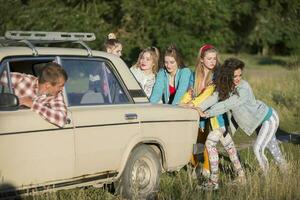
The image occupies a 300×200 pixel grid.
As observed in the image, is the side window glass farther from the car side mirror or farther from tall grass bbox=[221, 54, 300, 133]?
tall grass bbox=[221, 54, 300, 133]

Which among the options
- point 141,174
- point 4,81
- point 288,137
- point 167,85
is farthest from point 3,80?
point 288,137

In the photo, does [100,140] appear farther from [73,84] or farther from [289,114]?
[289,114]

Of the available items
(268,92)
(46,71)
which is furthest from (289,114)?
(46,71)

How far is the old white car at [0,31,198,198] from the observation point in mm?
6160

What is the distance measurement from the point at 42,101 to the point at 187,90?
10.2 feet

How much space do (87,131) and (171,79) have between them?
2927 mm

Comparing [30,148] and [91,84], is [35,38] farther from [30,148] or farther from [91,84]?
[30,148]

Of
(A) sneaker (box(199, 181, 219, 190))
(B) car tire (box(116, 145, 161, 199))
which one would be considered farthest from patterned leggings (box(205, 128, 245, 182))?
(B) car tire (box(116, 145, 161, 199))

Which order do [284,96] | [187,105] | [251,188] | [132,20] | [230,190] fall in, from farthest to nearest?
[132,20] < [284,96] < [187,105] < [230,190] < [251,188]

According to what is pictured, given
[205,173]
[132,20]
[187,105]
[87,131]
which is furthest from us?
[132,20]

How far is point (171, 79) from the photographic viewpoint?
9516 mm

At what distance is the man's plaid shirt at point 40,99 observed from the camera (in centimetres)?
638

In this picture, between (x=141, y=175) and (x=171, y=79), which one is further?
(x=171, y=79)

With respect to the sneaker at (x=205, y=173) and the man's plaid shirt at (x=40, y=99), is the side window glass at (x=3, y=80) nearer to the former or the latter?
the man's plaid shirt at (x=40, y=99)
